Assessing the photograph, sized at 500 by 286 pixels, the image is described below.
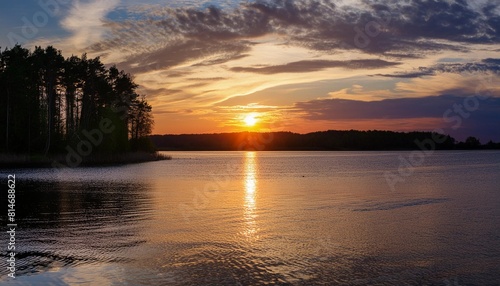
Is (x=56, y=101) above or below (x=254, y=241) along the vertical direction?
above

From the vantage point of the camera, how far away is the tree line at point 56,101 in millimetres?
71938

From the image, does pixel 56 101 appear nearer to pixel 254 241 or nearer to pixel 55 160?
pixel 55 160

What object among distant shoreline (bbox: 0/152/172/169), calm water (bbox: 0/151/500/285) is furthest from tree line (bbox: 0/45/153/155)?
calm water (bbox: 0/151/500/285)

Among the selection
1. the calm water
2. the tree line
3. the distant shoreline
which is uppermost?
the tree line

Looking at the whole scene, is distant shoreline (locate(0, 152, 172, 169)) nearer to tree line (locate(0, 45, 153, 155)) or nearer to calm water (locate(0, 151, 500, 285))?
tree line (locate(0, 45, 153, 155))

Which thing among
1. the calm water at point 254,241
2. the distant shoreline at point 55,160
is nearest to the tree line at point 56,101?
the distant shoreline at point 55,160

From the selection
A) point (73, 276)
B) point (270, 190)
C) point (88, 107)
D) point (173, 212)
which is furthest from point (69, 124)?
point (73, 276)

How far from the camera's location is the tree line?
71938mm

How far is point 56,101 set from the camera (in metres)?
89.3

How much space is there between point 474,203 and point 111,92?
79.0m

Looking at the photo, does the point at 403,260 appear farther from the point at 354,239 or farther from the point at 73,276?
the point at 73,276

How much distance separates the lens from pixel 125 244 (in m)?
16.8

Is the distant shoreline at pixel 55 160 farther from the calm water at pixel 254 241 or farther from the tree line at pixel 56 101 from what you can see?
the calm water at pixel 254 241

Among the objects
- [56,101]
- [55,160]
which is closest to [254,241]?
[55,160]
